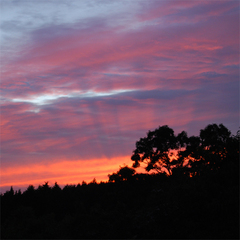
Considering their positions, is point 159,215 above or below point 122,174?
below

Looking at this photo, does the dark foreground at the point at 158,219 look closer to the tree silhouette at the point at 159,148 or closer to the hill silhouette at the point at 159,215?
the hill silhouette at the point at 159,215

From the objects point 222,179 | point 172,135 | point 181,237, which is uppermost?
point 172,135

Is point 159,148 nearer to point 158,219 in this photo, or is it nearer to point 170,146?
point 170,146

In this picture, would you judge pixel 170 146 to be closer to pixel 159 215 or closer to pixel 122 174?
pixel 122 174

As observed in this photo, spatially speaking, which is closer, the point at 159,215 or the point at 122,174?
the point at 159,215

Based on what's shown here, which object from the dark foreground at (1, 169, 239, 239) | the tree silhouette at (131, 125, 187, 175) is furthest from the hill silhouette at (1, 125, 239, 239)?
the tree silhouette at (131, 125, 187, 175)

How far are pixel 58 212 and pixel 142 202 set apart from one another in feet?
30.3

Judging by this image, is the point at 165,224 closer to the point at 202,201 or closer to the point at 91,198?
the point at 202,201

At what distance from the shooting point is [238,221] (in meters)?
19.5

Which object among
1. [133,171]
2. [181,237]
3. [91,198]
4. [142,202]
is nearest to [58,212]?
[91,198]

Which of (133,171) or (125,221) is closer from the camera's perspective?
(125,221)

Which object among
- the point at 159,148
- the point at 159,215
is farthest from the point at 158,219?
the point at 159,148

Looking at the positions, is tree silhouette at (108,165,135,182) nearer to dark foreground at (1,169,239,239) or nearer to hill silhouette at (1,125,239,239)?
hill silhouette at (1,125,239,239)

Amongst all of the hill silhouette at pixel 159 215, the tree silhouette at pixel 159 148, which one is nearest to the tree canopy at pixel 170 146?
the tree silhouette at pixel 159 148
